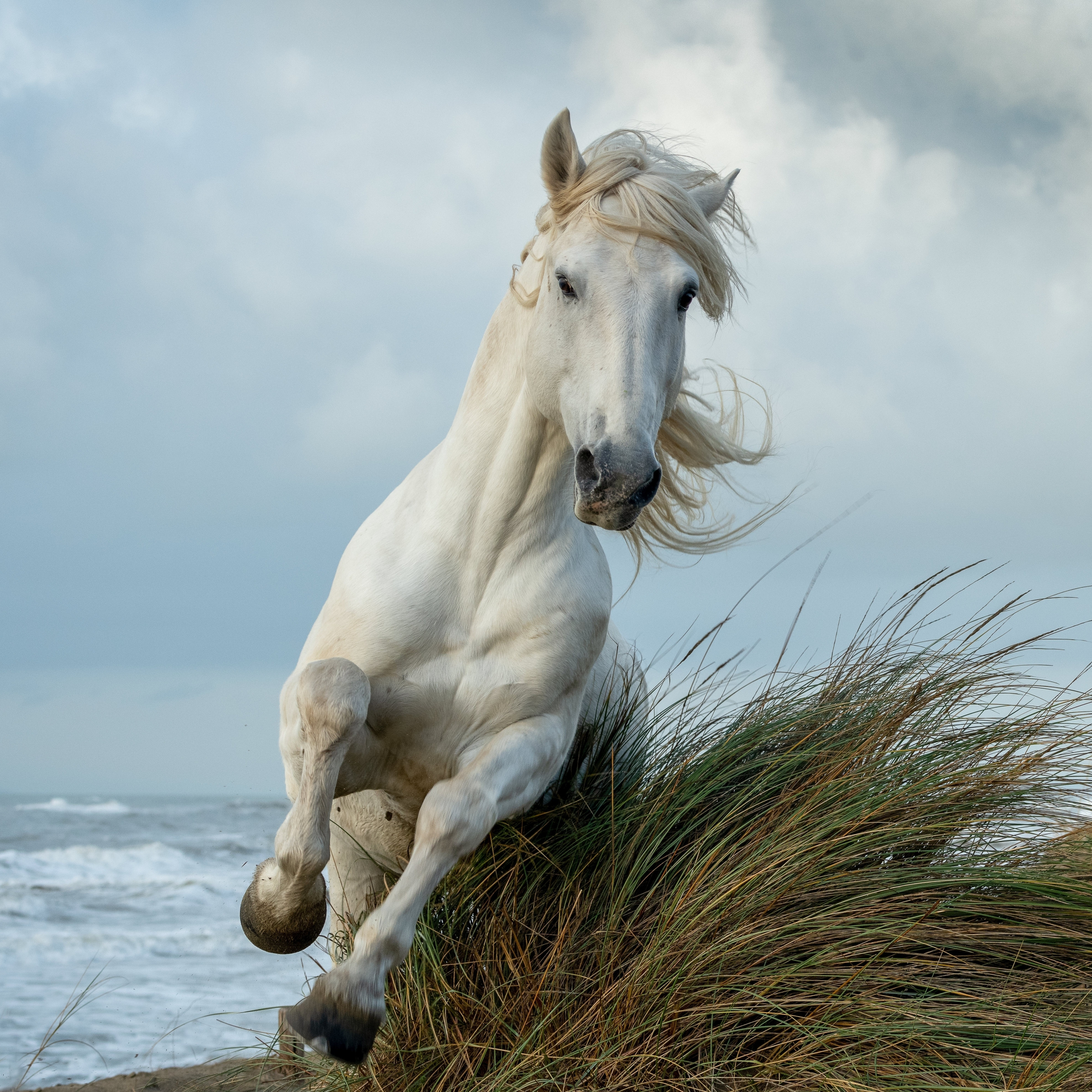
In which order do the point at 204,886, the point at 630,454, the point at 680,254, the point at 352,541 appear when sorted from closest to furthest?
the point at 630,454 < the point at 680,254 < the point at 352,541 < the point at 204,886

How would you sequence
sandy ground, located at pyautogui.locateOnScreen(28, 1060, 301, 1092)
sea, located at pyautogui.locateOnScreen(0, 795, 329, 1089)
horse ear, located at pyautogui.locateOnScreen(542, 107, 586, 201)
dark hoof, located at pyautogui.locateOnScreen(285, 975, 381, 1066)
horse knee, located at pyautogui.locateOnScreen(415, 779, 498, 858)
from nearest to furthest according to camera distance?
1. dark hoof, located at pyautogui.locateOnScreen(285, 975, 381, 1066)
2. horse knee, located at pyautogui.locateOnScreen(415, 779, 498, 858)
3. horse ear, located at pyautogui.locateOnScreen(542, 107, 586, 201)
4. sandy ground, located at pyautogui.locateOnScreen(28, 1060, 301, 1092)
5. sea, located at pyautogui.locateOnScreen(0, 795, 329, 1089)

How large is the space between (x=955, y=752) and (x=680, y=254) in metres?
1.85

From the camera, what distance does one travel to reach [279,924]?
257 cm

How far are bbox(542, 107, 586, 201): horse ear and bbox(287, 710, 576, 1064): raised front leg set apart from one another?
1407 millimetres

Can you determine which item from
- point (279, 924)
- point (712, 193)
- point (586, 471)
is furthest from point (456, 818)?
point (712, 193)

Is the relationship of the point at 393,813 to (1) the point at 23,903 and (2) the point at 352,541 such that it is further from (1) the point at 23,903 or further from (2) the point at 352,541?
(1) the point at 23,903

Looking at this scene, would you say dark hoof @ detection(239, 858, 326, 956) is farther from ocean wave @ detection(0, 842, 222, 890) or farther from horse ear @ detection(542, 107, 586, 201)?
ocean wave @ detection(0, 842, 222, 890)

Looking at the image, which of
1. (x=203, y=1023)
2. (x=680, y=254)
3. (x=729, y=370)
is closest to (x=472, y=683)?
(x=680, y=254)

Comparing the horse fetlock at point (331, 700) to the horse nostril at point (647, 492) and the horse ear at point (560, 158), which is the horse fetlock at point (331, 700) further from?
the horse ear at point (560, 158)

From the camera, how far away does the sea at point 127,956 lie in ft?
16.8

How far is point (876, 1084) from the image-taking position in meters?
2.11

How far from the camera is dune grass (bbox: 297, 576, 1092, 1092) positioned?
2262mm

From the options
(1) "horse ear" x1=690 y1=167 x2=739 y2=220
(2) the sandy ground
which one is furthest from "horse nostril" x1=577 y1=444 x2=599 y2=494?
(2) the sandy ground

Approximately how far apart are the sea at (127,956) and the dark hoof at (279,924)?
0.26m
